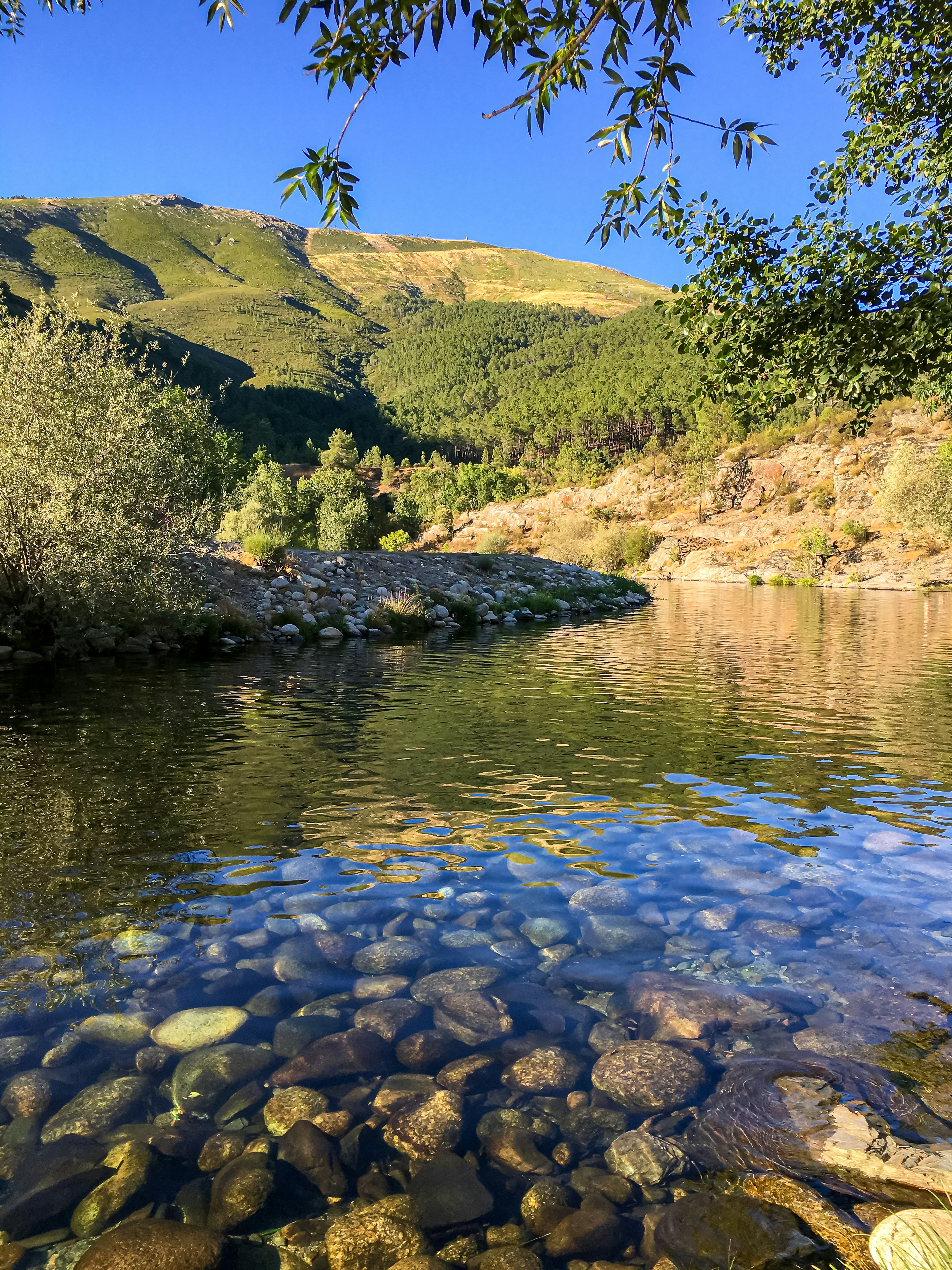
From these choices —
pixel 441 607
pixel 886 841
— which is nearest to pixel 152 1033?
pixel 886 841

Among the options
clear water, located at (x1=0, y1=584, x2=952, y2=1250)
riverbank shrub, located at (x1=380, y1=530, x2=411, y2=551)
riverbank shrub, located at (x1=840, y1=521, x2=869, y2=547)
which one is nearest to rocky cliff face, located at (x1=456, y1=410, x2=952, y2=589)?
riverbank shrub, located at (x1=840, y1=521, x2=869, y2=547)

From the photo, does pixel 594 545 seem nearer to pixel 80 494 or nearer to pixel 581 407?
pixel 80 494

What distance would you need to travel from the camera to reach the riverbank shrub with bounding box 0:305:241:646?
54.3ft

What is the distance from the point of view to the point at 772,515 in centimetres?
9388

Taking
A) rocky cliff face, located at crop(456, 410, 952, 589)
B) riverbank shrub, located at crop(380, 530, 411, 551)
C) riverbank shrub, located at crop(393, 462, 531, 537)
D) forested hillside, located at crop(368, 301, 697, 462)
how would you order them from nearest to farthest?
riverbank shrub, located at crop(380, 530, 411, 551) < rocky cliff face, located at crop(456, 410, 952, 589) < riverbank shrub, located at crop(393, 462, 531, 537) < forested hillside, located at crop(368, 301, 697, 462)

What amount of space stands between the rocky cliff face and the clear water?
63694 millimetres

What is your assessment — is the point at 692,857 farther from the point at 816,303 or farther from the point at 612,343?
the point at 612,343

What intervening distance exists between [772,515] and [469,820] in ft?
317

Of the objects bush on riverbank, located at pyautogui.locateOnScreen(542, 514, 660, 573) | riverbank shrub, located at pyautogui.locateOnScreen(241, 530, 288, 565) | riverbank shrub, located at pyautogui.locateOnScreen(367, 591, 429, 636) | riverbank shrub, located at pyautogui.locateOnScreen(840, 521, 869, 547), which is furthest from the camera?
riverbank shrub, located at pyautogui.locateOnScreen(840, 521, 869, 547)

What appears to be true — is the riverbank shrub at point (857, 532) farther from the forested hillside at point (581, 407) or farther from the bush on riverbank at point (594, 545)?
the forested hillside at point (581, 407)

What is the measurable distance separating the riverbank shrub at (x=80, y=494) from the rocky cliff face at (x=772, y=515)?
2353 inches

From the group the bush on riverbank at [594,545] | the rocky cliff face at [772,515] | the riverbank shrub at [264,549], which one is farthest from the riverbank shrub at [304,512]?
the rocky cliff face at [772,515]

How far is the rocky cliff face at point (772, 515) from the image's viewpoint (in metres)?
75.3

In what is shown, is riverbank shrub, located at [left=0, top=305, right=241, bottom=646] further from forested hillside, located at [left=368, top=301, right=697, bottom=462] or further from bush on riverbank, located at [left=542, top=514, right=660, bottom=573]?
forested hillside, located at [left=368, top=301, right=697, bottom=462]
